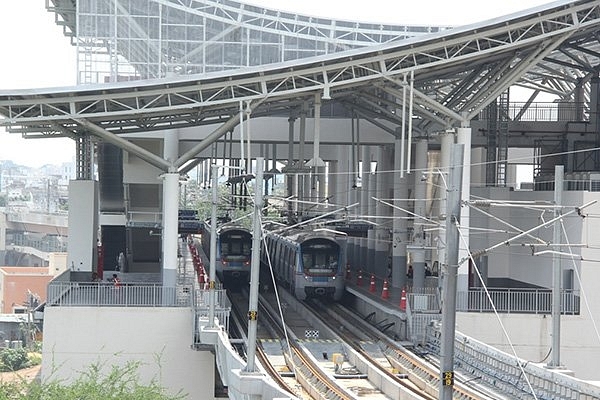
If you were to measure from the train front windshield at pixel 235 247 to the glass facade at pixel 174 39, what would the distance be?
7.75 metres

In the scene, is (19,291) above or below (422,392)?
below

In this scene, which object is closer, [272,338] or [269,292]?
[272,338]

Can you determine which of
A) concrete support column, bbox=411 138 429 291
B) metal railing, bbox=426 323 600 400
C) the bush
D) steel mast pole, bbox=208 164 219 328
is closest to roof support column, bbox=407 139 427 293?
concrete support column, bbox=411 138 429 291

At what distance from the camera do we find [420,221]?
38500 millimetres

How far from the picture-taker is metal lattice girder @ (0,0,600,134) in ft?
98.8

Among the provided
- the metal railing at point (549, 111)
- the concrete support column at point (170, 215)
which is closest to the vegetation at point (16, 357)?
the concrete support column at point (170, 215)

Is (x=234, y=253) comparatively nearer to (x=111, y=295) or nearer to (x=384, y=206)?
(x=384, y=206)

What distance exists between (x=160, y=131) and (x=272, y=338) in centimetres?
1073

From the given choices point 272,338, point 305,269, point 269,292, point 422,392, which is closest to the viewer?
point 422,392

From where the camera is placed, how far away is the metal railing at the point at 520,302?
3297 cm

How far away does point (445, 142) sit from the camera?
34.8 metres

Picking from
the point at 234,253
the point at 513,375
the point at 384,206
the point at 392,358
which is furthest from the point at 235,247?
the point at 513,375

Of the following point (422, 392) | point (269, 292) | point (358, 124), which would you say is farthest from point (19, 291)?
point (422, 392)

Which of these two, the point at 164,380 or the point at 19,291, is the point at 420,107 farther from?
the point at 19,291
